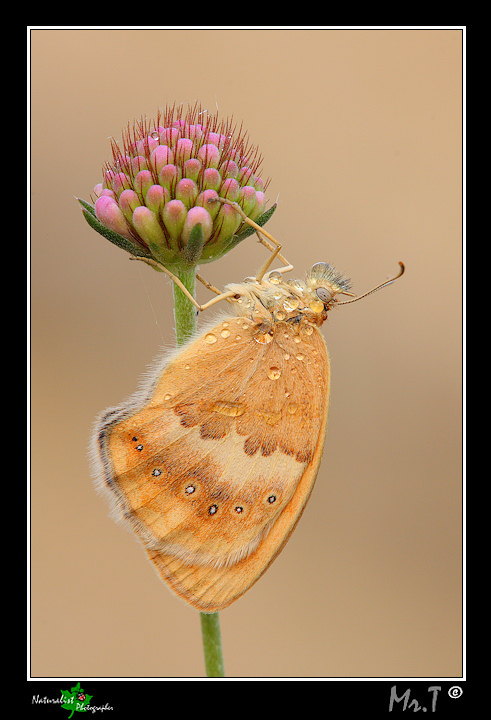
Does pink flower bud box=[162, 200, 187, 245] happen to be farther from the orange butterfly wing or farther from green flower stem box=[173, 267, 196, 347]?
the orange butterfly wing

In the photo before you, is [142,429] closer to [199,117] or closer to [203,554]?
[203,554]

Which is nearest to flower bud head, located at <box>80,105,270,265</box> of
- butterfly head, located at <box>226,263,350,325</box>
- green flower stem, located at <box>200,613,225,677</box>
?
butterfly head, located at <box>226,263,350,325</box>

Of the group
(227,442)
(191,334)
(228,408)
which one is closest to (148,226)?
(191,334)

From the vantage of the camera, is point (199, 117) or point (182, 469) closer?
point (182, 469)

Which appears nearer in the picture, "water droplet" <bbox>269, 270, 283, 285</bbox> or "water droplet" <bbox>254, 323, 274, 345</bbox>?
"water droplet" <bbox>254, 323, 274, 345</bbox>

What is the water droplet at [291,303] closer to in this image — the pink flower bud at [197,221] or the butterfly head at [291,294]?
the butterfly head at [291,294]

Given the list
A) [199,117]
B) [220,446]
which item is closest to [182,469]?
[220,446]
